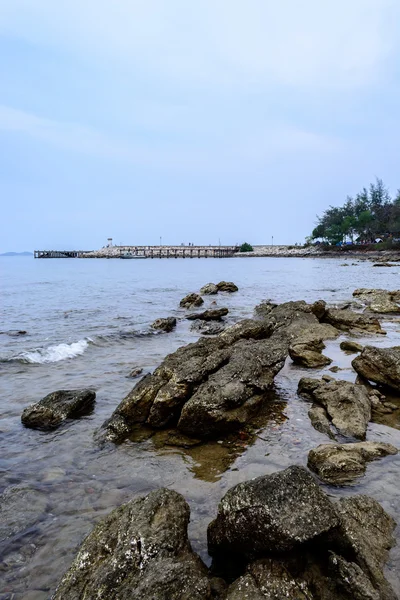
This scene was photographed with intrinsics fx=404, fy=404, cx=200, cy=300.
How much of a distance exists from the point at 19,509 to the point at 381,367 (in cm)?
832

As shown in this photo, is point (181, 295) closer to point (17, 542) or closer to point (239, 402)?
point (239, 402)

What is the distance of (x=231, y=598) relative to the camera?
12.0 feet

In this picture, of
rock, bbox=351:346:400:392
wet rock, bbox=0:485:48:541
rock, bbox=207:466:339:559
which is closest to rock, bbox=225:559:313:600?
rock, bbox=207:466:339:559

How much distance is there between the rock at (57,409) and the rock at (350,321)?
12822mm

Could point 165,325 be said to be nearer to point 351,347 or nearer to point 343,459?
point 351,347

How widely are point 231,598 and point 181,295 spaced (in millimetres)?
35632

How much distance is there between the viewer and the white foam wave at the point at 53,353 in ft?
48.6

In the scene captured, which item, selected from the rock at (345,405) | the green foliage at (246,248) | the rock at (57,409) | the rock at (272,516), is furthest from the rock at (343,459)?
the green foliage at (246,248)

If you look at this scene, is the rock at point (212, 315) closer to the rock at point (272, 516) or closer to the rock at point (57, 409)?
the rock at point (57, 409)

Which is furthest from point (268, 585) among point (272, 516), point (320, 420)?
point (320, 420)

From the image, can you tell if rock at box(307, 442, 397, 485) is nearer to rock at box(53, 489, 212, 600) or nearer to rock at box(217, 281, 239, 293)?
rock at box(53, 489, 212, 600)

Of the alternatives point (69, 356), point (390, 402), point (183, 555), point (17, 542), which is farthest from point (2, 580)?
point (69, 356)

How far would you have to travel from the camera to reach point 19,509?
5.86 meters

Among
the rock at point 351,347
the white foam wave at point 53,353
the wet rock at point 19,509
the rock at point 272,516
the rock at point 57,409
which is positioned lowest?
the white foam wave at point 53,353
